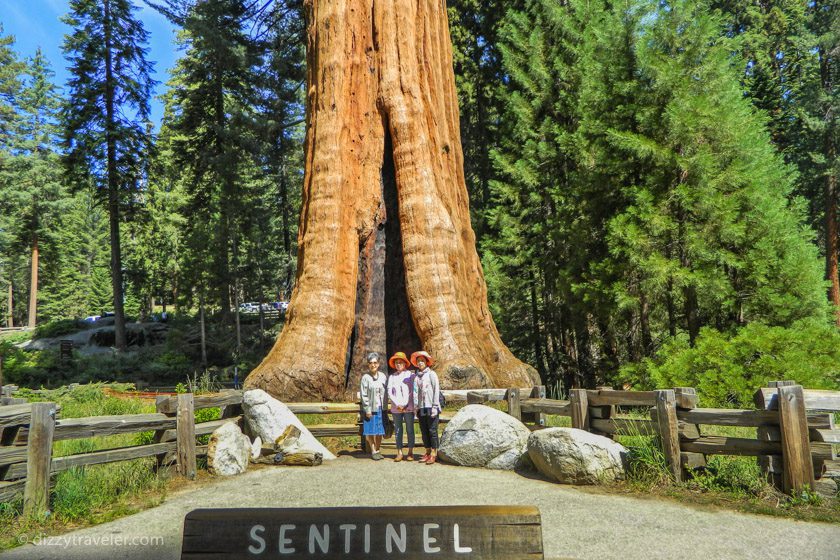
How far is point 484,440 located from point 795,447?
3.76 metres

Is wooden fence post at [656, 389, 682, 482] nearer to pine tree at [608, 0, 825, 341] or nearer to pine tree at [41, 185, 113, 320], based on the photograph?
pine tree at [608, 0, 825, 341]

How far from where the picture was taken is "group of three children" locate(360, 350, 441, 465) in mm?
8109

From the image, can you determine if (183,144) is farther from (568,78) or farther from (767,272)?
(767,272)

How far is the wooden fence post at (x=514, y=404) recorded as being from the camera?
351 inches

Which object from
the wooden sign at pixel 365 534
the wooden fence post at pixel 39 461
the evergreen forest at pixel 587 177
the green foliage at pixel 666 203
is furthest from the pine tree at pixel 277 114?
the wooden sign at pixel 365 534

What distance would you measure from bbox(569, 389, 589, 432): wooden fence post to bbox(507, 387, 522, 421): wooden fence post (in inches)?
53.5

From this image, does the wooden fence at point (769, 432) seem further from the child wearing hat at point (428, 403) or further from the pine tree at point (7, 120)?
the pine tree at point (7, 120)


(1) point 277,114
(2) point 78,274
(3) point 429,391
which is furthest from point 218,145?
(2) point 78,274

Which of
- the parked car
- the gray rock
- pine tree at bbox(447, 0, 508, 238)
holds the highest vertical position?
pine tree at bbox(447, 0, 508, 238)

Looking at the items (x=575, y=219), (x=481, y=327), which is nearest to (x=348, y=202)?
(x=481, y=327)

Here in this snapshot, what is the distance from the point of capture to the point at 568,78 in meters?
17.7

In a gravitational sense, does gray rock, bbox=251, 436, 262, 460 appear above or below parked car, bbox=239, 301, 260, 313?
below

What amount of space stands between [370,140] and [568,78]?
9122 millimetres

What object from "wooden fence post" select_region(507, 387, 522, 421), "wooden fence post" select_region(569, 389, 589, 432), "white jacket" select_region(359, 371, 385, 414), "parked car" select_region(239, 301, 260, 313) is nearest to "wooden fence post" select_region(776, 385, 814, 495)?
"wooden fence post" select_region(569, 389, 589, 432)
